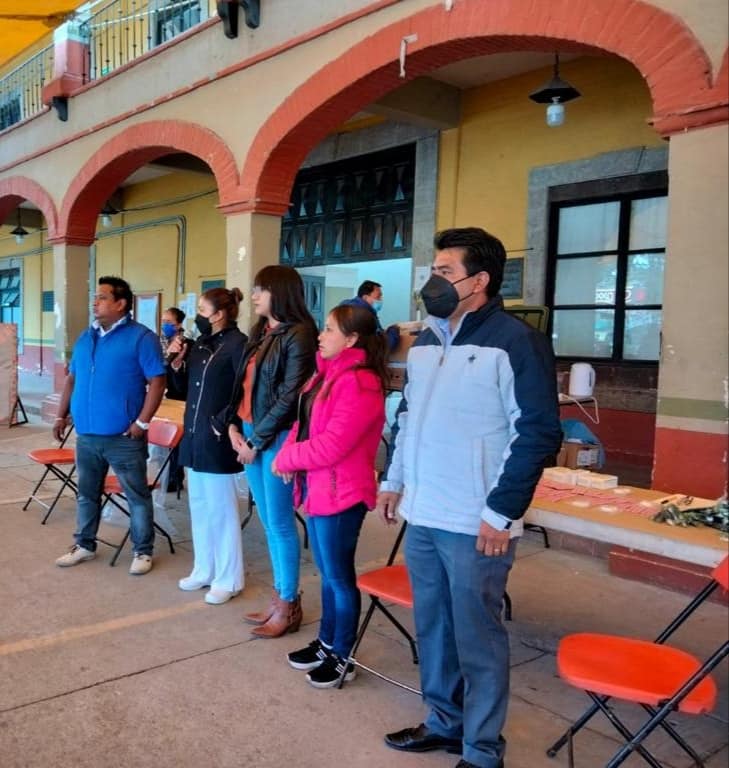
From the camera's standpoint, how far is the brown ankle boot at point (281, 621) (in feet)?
11.4

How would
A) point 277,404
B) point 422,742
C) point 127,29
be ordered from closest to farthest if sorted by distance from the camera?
point 422,742 < point 277,404 < point 127,29

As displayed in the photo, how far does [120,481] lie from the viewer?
442 cm

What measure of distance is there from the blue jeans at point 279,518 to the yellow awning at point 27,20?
402 inches

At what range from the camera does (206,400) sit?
380cm

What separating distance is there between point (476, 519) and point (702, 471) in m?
2.38

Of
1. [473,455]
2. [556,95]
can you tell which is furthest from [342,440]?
[556,95]

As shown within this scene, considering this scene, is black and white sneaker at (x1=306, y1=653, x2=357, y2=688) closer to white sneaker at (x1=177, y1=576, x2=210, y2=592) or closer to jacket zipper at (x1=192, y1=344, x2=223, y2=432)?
white sneaker at (x1=177, y1=576, x2=210, y2=592)

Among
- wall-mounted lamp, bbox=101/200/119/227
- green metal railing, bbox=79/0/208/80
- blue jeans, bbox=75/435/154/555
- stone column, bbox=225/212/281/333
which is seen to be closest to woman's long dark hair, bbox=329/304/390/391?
blue jeans, bbox=75/435/154/555

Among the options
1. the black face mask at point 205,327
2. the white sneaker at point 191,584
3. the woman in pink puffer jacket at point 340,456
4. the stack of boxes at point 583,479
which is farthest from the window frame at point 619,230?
the woman in pink puffer jacket at point 340,456

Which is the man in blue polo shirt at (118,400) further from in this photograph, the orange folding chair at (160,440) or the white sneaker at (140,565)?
the orange folding chair at (160,440)

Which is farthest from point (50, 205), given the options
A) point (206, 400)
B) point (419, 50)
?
point (206, 400)

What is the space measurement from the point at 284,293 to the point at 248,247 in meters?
3.78

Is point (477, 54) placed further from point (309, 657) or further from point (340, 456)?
point (309, 657)

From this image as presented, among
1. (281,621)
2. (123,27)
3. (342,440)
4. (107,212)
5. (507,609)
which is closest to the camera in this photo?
(342,440)
